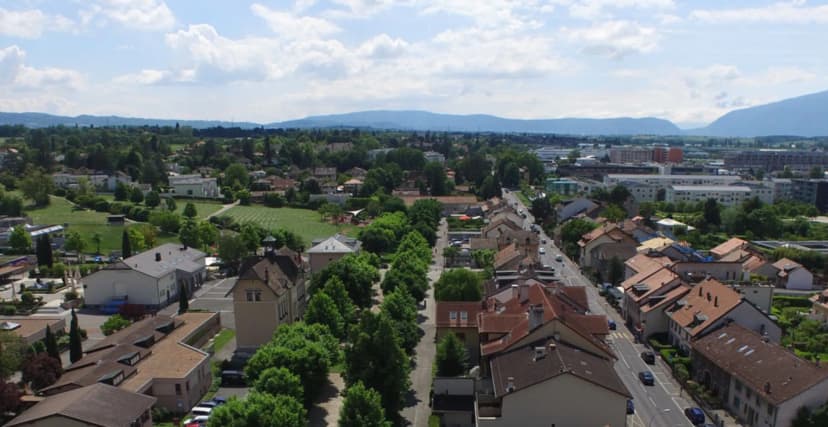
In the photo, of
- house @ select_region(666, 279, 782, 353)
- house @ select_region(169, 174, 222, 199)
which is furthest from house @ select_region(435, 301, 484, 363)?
house @ select_region(169, 174, 222, 199)

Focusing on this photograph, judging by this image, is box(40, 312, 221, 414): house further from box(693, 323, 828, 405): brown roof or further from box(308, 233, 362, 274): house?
box(693, 323, 828, 405): brown roof

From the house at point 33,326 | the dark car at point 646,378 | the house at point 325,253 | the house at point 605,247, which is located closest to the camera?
the dark car at point 646,378

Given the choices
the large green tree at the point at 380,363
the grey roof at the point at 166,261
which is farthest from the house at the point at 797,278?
the grey roof at the point at 166,261

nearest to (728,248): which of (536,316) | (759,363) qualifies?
(759,363)

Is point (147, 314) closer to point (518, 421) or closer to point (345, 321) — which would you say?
point (345, 321)

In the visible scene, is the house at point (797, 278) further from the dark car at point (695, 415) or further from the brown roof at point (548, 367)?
the brown roof at point (548, 367)

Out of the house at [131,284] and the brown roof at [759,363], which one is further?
the house at [131,284]
